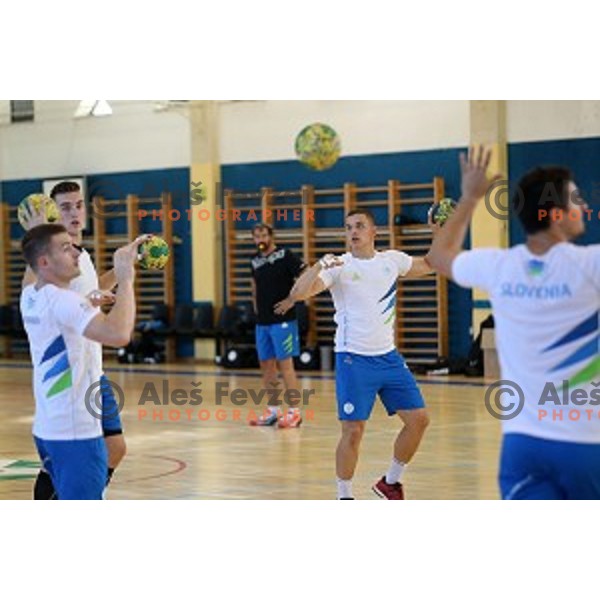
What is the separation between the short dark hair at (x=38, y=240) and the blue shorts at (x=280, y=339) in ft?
23.5

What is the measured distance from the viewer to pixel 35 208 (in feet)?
21.3

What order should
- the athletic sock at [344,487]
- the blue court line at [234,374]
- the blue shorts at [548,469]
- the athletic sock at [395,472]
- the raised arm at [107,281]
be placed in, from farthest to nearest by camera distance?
1. the blue court line at [234,374]
2. the athletic sock at [395,472]
3. the athletic sock at [344,487]
4. the raised arm at [107,281]
5. the blue shorts at [548,469]

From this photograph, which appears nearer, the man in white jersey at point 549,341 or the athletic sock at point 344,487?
the man in white jersey at point 549,341

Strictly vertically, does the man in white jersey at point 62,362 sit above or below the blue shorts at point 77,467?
above

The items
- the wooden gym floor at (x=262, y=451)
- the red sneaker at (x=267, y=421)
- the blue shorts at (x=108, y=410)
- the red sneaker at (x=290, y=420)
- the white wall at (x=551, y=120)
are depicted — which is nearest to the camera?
the blue shorts at (x=108, y=410)

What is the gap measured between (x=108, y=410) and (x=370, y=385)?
1765 millimetres

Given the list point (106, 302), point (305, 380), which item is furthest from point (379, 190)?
point (106, 302)

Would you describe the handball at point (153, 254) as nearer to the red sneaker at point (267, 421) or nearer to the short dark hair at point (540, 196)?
the short dark hair at point (540, 196)

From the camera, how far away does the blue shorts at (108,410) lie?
6328mm

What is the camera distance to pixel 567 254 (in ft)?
14.3

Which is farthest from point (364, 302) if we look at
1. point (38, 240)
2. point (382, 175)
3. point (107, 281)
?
point (382, 175)

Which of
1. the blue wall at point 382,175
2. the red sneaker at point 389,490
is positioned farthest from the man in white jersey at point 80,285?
the blue wall at point 382,175

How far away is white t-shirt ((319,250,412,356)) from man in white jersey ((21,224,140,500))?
2.58 meters

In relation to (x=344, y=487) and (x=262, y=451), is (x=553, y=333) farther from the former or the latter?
(x=262, y=451)
